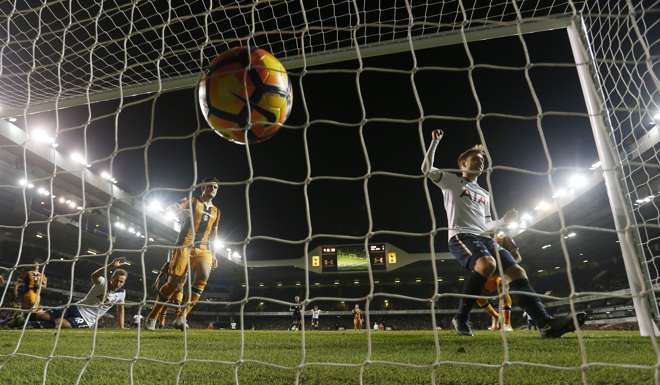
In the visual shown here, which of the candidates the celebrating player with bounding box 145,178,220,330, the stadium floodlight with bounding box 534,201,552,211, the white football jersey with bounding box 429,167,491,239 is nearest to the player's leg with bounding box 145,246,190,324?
the celebrating player with bounding box 145,178,220,330

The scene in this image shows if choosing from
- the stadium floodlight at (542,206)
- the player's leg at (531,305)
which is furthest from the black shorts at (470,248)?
the stadium floodlight at (542,206)

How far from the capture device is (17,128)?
17984 mm

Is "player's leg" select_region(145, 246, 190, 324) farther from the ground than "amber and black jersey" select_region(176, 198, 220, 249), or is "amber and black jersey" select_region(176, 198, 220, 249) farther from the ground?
"amber and black jersey" select_region(176, 198, 220, 249)

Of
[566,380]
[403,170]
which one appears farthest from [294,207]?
[566,380]

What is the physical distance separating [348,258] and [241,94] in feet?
97.4

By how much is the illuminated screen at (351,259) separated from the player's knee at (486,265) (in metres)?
28.2

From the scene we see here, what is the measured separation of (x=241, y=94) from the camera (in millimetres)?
3100

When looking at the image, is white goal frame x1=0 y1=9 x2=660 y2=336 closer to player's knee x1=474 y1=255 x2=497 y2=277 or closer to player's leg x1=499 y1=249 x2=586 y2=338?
player's leg x1=499 y1=249 x2=586 y2=338

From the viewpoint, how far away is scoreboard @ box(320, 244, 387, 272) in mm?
31844

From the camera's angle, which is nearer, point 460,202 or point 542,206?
point 460,202

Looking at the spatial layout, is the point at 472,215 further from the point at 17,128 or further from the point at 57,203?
the point at 57,203

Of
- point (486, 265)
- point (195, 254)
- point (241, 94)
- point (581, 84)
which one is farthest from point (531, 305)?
point (195, 254)

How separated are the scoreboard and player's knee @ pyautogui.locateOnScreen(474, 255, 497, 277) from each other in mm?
28083

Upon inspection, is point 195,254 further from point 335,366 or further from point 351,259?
point 351,259
